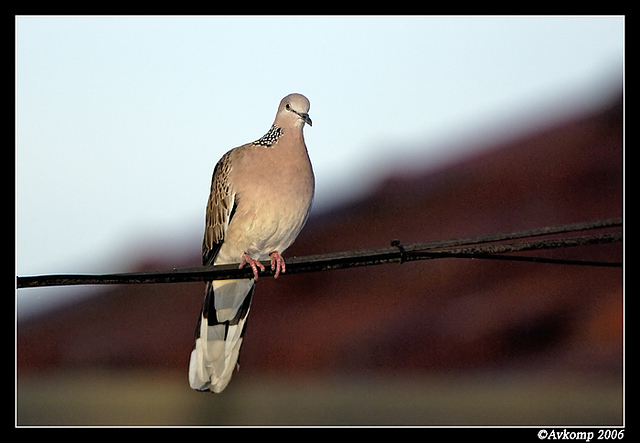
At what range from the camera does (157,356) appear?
1094 cm

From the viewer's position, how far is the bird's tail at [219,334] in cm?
476

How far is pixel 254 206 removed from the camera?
173 inches

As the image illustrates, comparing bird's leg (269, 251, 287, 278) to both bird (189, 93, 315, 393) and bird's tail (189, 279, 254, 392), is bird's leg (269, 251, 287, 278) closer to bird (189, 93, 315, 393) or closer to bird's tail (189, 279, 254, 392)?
bird (189, 93, 315, 393)

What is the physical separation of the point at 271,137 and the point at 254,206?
408 mm

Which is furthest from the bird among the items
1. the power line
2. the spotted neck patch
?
the power line

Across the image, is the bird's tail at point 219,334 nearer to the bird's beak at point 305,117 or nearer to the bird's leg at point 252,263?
the bird's leg at point 252,263

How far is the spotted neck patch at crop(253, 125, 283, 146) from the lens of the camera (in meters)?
4.46

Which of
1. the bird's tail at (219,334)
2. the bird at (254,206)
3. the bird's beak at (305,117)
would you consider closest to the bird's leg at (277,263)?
the bird at (254,206)

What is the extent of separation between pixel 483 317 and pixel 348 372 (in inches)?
71.8

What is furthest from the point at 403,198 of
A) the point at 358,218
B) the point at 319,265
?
the point at 319,265

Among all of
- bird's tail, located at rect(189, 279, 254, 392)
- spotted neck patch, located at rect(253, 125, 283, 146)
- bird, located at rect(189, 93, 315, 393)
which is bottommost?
bird's tail, located at rect(189, 279, 254, 392)

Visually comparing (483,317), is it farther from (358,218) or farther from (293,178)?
(293,178)

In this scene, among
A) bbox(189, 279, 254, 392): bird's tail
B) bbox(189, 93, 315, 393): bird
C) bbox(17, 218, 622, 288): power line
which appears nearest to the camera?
bbox(17, 218, 622, 288): power line
